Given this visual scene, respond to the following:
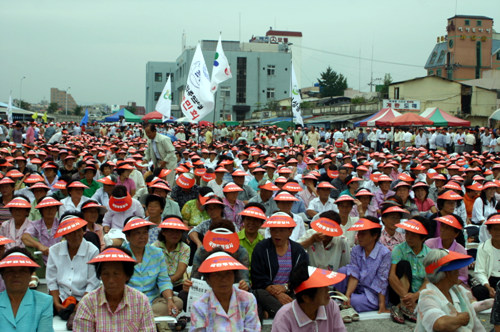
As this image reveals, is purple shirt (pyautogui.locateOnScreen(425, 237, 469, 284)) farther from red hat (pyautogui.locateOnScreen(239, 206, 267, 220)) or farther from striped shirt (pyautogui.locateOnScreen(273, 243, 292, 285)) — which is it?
red hat (pyautogui.locateOnScreen(239, 206, 267, 220))

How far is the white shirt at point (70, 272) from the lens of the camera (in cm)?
509

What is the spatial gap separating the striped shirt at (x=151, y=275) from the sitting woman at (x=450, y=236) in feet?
9.96

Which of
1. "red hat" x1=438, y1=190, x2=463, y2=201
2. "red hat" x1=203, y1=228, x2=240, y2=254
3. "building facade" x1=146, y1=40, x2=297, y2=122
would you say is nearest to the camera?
"red hat" x1=203, y1=228, x2=240, y2=254

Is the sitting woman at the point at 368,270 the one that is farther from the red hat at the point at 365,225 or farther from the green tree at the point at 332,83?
the green tree at the point at 332,83

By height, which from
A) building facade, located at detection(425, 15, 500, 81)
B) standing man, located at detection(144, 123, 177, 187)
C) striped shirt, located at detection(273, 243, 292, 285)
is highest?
building facade, located at detection(425, 15, 500, 81)

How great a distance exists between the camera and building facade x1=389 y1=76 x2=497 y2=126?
36822mm

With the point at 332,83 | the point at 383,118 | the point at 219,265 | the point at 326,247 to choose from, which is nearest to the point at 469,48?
the point at 332,83

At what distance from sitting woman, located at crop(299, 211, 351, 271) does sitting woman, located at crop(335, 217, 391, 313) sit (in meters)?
0.24

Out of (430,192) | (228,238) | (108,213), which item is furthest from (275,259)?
(430,192)

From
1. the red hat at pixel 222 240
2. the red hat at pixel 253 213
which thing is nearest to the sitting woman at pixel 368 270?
the red hat at pixel 253 213

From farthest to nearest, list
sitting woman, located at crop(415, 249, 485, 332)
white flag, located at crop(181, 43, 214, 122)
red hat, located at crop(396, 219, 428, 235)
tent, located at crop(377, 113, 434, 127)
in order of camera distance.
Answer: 1. tent, located at crop(377, 113, 434, 127)
2. white flag, located at crop(181, 43, 214, 122)
3. red hat, located at crop(396, 219, 428, 235)
4. sitting woman, located at crop(415, 249, 485, 332)

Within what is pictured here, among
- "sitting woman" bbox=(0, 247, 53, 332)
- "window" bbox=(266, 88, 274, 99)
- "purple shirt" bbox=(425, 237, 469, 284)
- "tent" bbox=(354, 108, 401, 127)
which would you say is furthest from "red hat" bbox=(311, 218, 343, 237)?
"window" bbox=(266, 88, 274, 99)

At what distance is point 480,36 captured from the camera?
193 ft

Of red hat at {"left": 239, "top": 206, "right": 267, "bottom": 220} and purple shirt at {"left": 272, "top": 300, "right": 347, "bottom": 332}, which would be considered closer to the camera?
purple shirt at {"left": 272, "top": 300, "right": 347, "bottom": 332}
